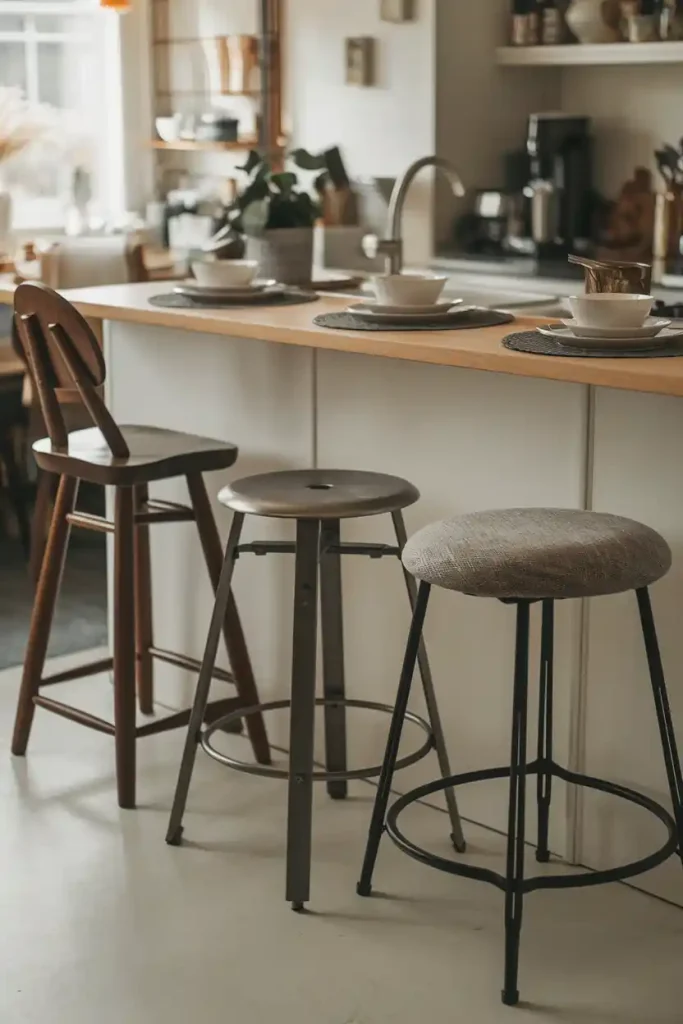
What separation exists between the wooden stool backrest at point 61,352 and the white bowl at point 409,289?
542 millimetres

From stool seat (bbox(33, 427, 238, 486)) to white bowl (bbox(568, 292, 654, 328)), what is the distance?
0.84m

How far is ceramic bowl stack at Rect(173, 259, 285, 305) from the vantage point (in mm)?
2973

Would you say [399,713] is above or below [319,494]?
below

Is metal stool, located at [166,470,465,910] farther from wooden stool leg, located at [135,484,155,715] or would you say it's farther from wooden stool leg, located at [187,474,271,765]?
wooden stool leg, located at [135,484,155,715]

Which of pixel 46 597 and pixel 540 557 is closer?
pixel 540 557

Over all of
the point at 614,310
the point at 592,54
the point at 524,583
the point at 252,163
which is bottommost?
the point at 524,583

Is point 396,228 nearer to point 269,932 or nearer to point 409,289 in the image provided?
point 409,289

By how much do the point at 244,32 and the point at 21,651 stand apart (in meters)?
3.05

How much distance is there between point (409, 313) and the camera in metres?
2.66

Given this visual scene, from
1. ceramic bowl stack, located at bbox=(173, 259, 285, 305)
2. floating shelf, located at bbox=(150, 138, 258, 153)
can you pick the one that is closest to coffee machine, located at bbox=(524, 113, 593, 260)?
floating shelf, located at bbox=(150, 138, 258, 153)

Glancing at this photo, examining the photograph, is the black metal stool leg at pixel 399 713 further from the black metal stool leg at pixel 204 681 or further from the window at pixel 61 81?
the window at pixel 61 81

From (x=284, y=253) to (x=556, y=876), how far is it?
1621 mm

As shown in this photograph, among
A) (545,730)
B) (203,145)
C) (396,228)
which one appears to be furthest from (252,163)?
(203,145)

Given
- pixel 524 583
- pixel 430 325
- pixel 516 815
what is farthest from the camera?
pixel 430 325
